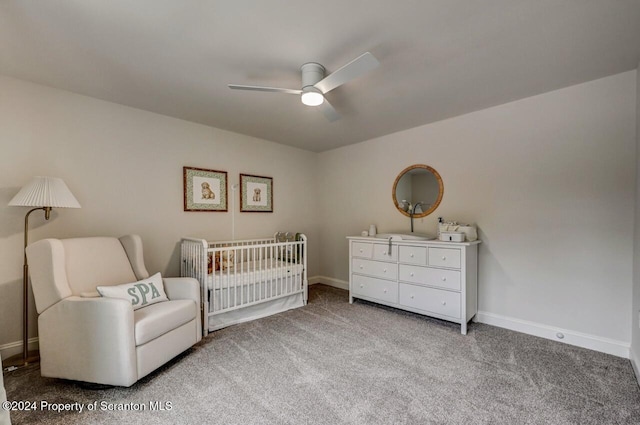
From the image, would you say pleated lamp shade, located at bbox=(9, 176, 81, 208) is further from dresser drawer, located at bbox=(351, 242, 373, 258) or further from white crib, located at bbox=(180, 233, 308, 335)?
dresser drawer, located at bbox=(351, 242, 373, 258)

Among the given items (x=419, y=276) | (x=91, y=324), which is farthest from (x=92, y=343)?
(x=419, y=276)

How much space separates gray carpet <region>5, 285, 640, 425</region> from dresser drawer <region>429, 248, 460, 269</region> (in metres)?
0.67

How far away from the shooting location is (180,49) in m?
1.93

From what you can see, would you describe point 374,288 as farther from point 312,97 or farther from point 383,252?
point 312,97

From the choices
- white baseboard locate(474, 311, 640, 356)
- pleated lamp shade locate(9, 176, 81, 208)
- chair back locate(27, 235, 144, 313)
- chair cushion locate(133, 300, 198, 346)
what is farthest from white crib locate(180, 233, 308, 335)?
white baseboard locate(474, 311, 640, 356)

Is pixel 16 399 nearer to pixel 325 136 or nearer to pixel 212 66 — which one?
pixel 212 66

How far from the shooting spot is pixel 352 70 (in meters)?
1.77

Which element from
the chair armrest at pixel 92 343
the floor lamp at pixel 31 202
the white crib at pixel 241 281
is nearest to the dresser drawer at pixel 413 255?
the white crib at pixel 241 281

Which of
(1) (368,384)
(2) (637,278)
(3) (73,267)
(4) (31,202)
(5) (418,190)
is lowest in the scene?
(1) (368,384)

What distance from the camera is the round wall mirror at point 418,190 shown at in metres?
3.47

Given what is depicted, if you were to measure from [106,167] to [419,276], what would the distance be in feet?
11.5

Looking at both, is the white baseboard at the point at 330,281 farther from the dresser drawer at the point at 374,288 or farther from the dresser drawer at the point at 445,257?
the dresser drawer at the point at 445,257

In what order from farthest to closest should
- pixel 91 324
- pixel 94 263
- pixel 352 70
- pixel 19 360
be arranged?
pixel 94 263 → pixel 19 360 → pixel 91 324 → pixel 352 70

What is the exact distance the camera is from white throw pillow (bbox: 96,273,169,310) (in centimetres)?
212
